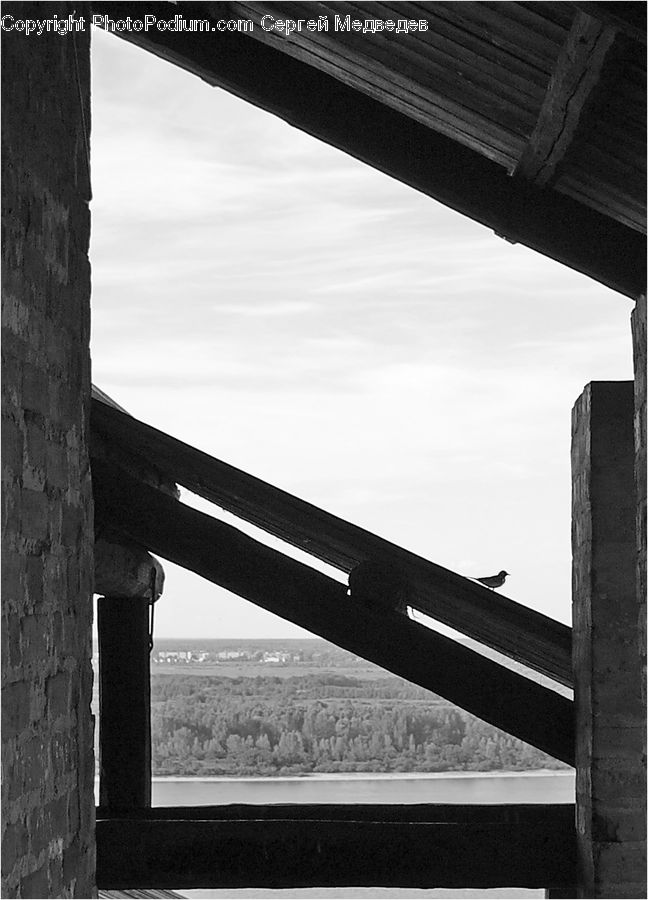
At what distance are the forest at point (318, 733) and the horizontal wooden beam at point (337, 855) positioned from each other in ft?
58.0

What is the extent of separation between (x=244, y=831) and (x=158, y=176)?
9.50m

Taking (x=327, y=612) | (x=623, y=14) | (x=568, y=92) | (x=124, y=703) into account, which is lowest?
(x=124, y=703)

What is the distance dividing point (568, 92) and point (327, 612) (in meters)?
1.68

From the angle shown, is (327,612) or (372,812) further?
(372,812)

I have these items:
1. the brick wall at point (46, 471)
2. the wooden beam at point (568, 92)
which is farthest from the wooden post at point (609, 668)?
the brick wall at point (46, 471)

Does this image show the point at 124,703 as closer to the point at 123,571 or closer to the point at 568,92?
the point at 123,571

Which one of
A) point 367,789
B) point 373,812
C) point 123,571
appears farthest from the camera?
point 367,789

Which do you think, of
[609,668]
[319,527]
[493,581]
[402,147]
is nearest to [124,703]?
[319,527]

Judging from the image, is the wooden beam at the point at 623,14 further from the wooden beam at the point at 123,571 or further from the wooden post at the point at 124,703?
the wooden post at the point at 124,703

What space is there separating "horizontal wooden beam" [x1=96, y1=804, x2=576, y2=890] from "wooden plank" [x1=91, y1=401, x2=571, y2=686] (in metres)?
0.62

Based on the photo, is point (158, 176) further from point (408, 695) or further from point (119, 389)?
point (408, 695)

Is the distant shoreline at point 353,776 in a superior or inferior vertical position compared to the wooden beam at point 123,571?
inferior

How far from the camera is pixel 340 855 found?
3.35m

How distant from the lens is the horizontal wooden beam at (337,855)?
3352 mm
